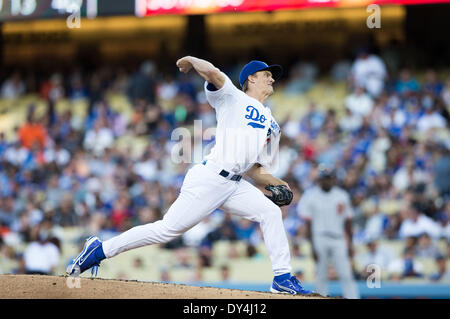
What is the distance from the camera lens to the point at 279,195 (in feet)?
17.6

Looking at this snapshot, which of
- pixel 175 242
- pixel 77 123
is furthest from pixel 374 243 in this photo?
pixel 77 123

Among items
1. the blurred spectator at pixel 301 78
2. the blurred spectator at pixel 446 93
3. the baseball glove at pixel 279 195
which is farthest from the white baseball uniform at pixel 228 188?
the blurred spectator at pixel 301 78

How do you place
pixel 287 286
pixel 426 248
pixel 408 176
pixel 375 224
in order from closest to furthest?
pixel 287 286 < pixel 426 248 < pixel 375 224 < pixel 408 176

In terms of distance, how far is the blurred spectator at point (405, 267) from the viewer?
9.25m

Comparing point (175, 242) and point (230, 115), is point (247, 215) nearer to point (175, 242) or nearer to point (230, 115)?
point (230, 115)

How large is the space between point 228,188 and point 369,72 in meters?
7.73

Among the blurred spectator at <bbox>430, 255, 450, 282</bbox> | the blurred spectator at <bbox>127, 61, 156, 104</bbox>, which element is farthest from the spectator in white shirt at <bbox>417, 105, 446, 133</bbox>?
the blurred spectator at <bbox>127, 61, 156, 104</bbox>

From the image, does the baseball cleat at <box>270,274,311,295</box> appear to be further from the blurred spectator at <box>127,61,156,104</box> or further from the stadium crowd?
the blurred spectator at <box>127,61,156,104</box>

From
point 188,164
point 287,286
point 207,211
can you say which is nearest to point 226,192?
point 207,211

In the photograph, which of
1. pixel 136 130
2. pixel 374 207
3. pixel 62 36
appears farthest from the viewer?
pixel 62 36

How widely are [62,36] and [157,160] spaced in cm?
451

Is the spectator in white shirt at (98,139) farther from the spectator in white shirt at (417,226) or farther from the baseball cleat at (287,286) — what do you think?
the baseball cleat at (287,286)

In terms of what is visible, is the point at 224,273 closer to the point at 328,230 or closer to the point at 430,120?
the point at 328,230

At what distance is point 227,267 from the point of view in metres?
9.91
